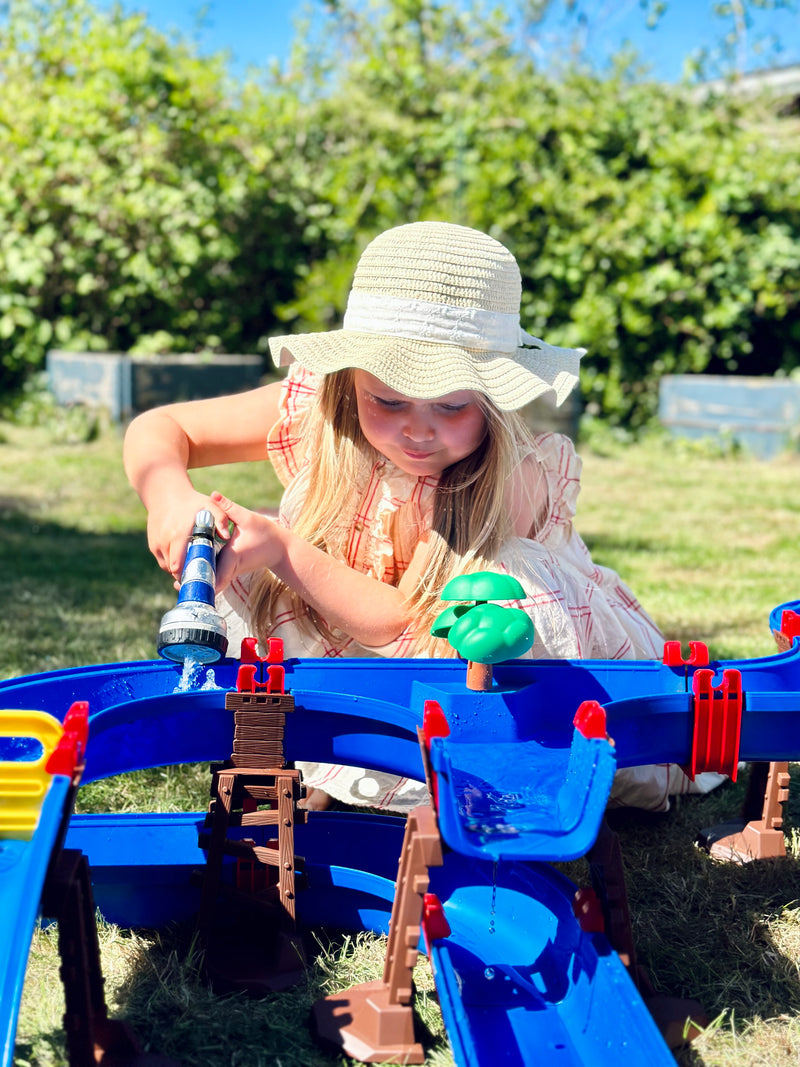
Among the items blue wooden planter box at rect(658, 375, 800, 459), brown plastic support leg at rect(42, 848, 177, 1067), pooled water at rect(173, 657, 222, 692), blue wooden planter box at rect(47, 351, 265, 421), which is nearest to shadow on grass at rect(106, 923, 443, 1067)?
brown plastic support leg at rect(42, 848, 177, 1067)

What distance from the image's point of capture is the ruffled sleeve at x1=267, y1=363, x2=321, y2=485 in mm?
2137

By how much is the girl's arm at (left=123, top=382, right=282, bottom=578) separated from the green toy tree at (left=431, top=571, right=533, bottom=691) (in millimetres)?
412

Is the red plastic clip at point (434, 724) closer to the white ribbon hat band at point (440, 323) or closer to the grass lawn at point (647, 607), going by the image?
the grass lawn at point (647, 607)

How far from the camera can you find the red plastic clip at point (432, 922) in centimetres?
124

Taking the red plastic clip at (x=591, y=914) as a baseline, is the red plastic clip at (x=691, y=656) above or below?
above

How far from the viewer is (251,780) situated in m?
1.49

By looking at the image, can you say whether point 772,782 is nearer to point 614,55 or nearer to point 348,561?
point 348,561

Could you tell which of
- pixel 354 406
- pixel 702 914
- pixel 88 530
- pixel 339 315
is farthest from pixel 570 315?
pixel 702 914

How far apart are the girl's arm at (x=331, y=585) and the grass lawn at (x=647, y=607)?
0.46 meters

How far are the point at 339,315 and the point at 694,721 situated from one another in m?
6.11

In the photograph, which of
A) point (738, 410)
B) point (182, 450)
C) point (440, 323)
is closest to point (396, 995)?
point (440, 323)

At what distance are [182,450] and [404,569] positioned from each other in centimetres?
47

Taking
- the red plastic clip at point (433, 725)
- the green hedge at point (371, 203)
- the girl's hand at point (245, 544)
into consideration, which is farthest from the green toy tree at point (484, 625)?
the green hedge at point (371, 203)

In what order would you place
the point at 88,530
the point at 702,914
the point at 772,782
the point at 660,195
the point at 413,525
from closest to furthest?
the point at 702,914 → the point at 772,782 → the point at 413,525 → the point at 88,530 → the point at 660,195
